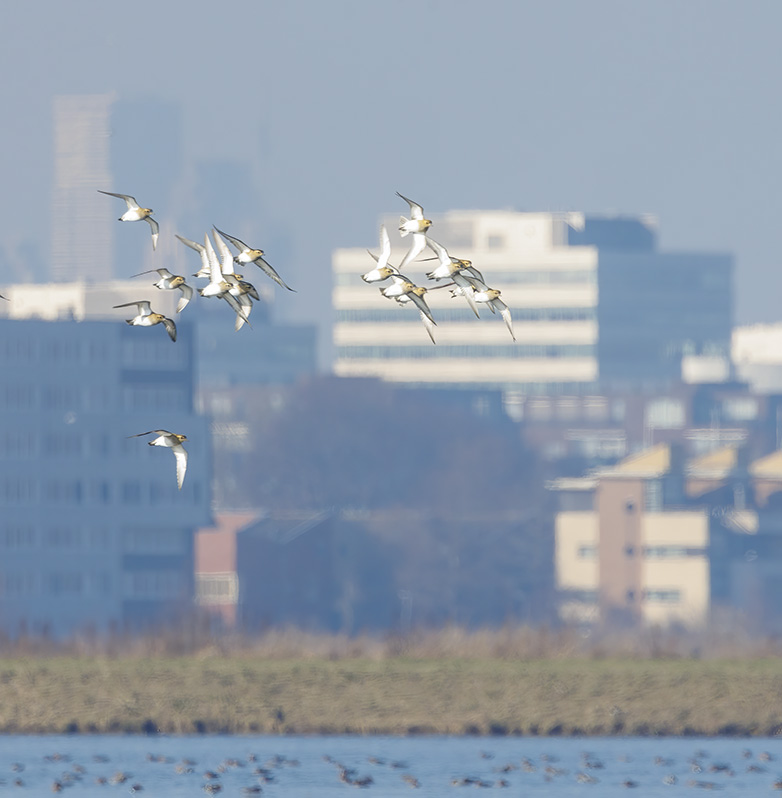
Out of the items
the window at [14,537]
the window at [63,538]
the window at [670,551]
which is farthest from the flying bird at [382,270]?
the window at [670,551]

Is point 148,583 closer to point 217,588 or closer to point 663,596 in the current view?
point 217,588

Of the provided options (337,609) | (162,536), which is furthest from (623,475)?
(162,536)

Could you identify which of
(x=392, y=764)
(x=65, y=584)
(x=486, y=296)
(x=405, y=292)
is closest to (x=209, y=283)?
(x=405, y=292)

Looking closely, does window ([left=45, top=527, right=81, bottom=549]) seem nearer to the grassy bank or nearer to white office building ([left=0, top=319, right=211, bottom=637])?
white office building ([left=0, top=319, right=211, bottom=637])

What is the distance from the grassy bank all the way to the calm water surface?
45 centimetres

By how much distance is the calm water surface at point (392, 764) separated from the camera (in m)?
51.4

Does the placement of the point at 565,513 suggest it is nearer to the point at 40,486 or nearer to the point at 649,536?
the point at 649,536

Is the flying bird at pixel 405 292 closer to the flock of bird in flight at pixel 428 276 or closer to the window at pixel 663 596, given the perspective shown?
the flock of bird in flight at pixel 428 276

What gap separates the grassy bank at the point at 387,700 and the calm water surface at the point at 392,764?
0.45 meters

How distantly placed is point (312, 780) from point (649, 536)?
408 ft

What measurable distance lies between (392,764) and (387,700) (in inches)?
263

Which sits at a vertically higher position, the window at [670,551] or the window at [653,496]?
the window at [653,496]

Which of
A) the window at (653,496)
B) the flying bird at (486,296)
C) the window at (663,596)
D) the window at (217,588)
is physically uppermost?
the flying bird at (486,296)

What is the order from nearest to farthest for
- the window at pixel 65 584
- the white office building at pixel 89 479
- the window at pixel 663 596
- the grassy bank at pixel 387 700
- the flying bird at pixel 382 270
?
the flying bird at pixel 382 270, the grassy bank at pixel 387 700, the window at pixel 65 584, the white office building at pixel 89 479, the window at pixel 663 596
